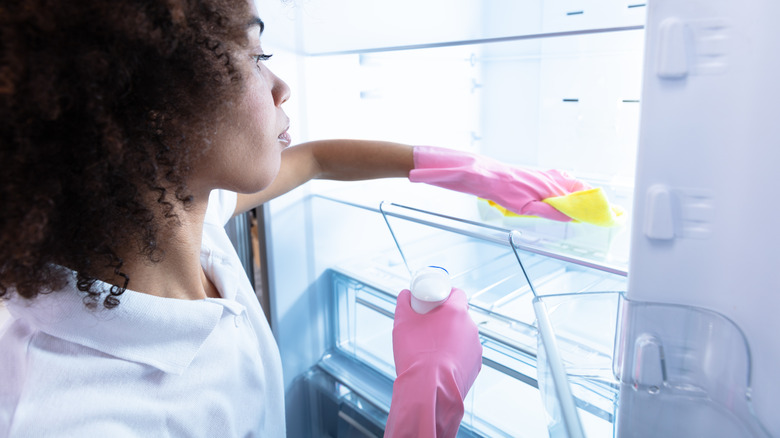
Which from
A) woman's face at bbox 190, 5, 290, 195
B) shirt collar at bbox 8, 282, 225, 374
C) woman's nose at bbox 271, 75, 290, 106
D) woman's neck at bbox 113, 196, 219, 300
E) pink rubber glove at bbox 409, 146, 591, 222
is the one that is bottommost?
shirt collar at bbox 8, 282, 225, 374

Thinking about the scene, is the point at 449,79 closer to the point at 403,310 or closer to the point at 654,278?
the point at 403,310

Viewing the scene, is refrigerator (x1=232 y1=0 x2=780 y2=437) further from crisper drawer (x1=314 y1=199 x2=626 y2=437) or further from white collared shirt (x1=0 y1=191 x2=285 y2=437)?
white collared shirt (x1=0 y1=191 x2=285 y2=437)

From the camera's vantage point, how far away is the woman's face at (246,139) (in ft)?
2.15

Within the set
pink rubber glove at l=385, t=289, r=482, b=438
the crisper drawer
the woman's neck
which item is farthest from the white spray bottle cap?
the woman's neck

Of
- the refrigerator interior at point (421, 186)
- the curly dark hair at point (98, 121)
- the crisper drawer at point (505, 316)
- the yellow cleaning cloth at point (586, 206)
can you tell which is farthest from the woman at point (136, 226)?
the refrigerator interior at point (421, 186)

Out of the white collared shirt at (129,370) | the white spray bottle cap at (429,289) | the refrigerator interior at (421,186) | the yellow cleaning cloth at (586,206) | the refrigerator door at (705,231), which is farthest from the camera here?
the refrigerator interior at (421,186)

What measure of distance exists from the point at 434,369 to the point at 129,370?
1.39ft

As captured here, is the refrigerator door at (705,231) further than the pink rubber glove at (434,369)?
No

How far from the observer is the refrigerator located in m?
0.48

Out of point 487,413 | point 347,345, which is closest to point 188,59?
point 487,413

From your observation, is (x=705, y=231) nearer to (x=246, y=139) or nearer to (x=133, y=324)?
(x=246, y=139)

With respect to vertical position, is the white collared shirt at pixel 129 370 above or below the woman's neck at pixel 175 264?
below

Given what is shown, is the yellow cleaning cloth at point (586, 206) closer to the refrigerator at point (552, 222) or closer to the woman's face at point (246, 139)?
the refrigerator at point (552, 222)

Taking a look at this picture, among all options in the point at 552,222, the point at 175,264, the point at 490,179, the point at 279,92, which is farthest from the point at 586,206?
the point at 175,264
